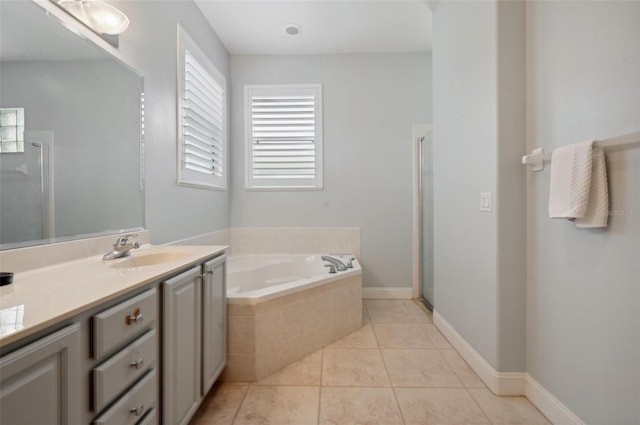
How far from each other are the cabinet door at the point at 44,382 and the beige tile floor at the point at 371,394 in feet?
3.19

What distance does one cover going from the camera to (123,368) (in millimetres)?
843

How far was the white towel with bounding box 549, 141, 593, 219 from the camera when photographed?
3.64 ft

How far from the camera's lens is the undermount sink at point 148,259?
53.0 inches

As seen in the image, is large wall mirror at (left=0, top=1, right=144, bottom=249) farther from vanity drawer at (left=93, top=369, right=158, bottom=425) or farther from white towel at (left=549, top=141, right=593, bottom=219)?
white towel at (left=549, top=141, right=593, bottom=219)

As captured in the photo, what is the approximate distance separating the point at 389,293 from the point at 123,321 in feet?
9.38

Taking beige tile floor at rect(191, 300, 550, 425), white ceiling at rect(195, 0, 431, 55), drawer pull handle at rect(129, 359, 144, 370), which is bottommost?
beige tile floor at rect(191, 300, 550, 425)

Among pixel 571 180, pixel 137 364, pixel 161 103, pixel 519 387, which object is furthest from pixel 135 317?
pixel 519 387

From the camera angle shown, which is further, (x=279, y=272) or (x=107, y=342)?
(x=279, y=272)

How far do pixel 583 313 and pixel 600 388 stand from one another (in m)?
0.30

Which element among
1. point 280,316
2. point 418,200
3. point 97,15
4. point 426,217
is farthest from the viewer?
point 418,200

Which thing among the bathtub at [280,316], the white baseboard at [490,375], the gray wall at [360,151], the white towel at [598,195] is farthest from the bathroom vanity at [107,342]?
the gray wall at [360,151]

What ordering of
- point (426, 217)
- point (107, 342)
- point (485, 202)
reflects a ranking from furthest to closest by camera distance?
point (426, 217) → point (485, 202) → point (107, 342)

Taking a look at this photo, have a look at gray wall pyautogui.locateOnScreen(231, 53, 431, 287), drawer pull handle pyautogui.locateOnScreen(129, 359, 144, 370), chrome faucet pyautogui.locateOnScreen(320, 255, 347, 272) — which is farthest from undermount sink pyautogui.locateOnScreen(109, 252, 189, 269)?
gray wall pyautogui.locateOnScreen(231, 53, 431, 287)

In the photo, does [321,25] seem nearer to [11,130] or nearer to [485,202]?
[485,202]
